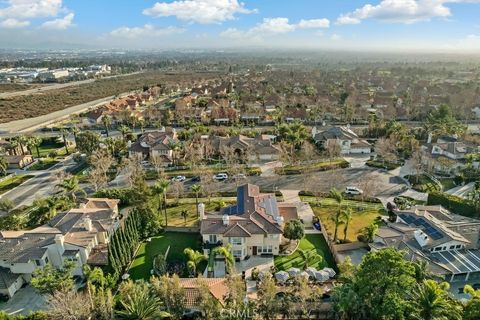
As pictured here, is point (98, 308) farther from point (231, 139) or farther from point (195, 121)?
point (195, 121)

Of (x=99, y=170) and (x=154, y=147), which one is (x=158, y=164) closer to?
(x=154, y=147)

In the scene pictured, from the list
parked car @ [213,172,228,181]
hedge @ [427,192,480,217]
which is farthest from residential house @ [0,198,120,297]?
hedge @ [427,192,480,217]

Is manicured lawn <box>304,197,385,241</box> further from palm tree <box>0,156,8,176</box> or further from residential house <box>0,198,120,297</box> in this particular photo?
palm tree <box>0,156,8,176</box>

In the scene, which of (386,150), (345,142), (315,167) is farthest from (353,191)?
(345,142)

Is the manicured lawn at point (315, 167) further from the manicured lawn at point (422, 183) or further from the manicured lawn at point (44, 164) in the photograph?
the manicured lawn at point (44, 164)

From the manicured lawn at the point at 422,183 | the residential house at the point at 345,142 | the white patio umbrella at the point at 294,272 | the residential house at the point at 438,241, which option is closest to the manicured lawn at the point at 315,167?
the residential house at the point at 345,142

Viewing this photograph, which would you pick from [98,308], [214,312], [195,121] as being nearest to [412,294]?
[214,312]
